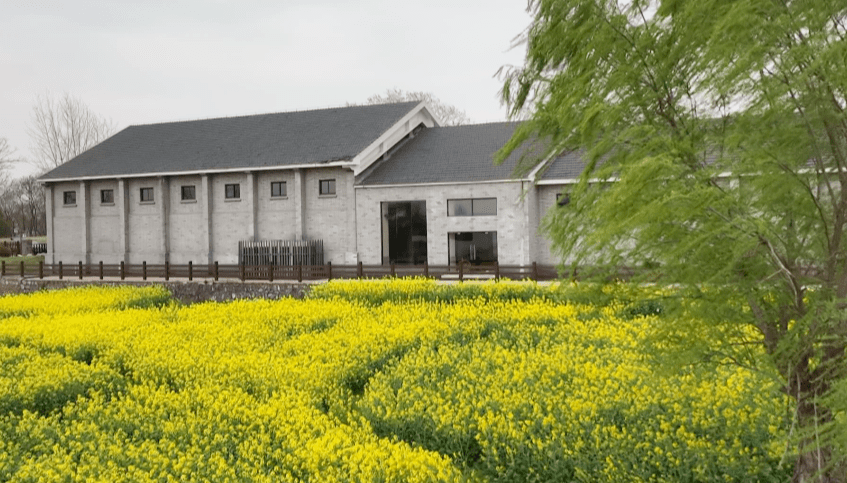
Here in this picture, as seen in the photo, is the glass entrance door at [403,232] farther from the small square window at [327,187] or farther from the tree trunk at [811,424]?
the tree trunk at [811,424]

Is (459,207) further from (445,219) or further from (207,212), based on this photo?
(207,212)

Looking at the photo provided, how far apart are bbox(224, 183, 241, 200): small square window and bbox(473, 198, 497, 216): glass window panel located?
11371mm

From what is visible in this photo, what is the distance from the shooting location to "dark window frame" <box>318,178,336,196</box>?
29.7m

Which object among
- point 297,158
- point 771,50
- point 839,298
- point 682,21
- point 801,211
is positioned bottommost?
point 839,298

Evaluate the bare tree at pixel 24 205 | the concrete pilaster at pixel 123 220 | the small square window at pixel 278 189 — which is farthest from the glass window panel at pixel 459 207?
the bare tree at pixel 24 205

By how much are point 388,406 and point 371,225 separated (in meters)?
19.0

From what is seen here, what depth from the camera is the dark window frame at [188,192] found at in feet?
106

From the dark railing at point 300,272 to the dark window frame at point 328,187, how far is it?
4.08 metres

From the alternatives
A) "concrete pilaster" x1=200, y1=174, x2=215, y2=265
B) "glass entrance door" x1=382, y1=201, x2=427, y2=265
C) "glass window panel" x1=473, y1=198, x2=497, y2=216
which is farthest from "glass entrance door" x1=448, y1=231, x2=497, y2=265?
"concrete pilaster" x1=200, y1=174, x2=215, y2=265

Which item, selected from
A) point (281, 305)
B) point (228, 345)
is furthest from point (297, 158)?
point (228, 345)

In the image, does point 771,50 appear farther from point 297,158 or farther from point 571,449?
point 297,158

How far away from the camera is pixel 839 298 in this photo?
5.08 meters

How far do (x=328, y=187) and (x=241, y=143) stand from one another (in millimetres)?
6235

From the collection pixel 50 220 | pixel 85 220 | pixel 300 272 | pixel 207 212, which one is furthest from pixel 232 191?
pixel 50 220
